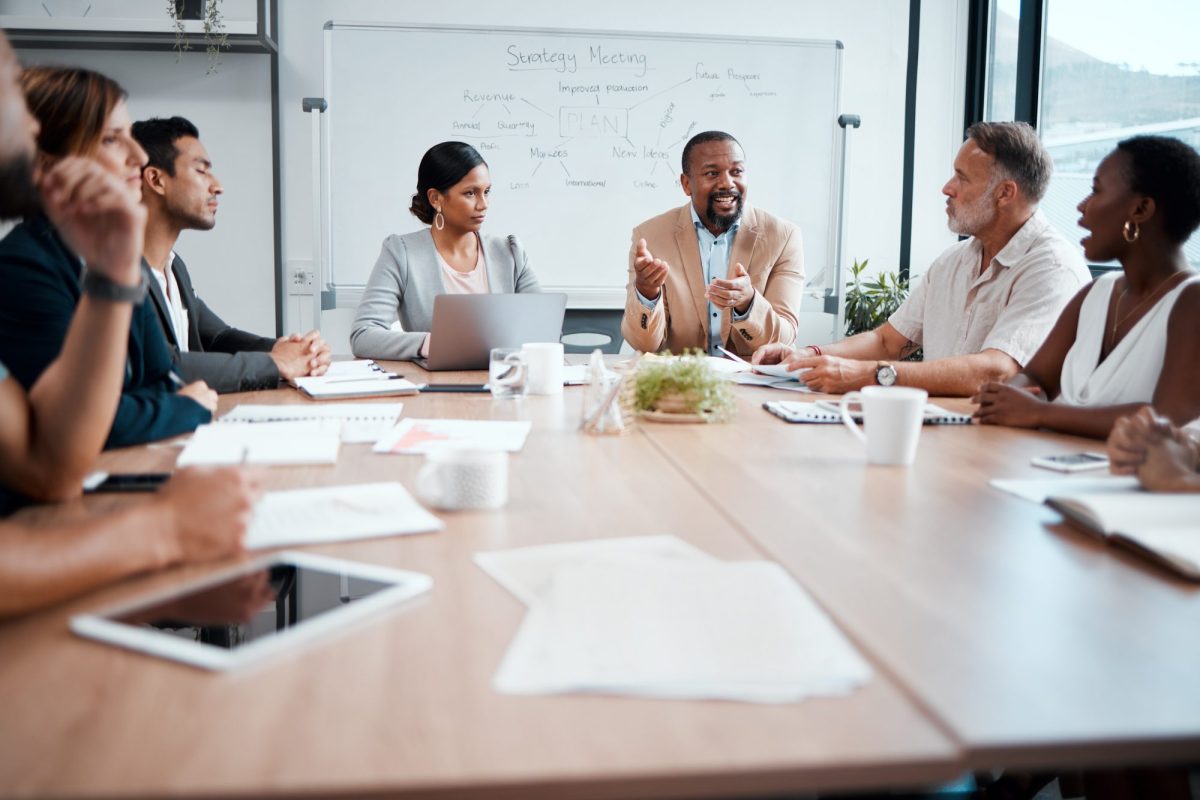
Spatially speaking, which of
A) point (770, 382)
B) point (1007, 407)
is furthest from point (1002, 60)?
point (1007, 407)

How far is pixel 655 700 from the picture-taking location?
0.70m

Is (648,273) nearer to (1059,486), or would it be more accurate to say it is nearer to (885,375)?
(885,375)

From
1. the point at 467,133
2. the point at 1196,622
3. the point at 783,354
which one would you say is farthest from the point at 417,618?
the point at 467,133

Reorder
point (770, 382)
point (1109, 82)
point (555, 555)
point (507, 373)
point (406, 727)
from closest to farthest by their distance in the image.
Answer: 1. point (406, 727)
2. point (555, 555)
3. point (507, 373)
4. point (770, 382)
5. point (1109, 82)

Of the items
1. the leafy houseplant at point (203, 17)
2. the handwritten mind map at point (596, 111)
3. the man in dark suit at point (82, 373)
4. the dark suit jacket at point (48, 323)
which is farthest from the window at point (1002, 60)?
the man in dark suit at point (82, 373)

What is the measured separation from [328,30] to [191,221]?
6.12 ft

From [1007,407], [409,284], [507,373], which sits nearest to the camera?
[1007,407]

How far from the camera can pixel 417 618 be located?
0.84m

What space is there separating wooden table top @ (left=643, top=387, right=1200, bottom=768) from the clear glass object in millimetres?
626

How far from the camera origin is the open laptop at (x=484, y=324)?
93.3 inches

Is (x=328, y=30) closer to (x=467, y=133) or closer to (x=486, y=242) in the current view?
(x=467, y=133)

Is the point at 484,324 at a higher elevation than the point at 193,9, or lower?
lower

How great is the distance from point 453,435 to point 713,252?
1.93m

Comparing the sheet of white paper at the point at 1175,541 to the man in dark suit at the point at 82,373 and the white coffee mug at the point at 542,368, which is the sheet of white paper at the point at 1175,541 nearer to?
the man in dark suit at the point at 82,373
